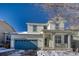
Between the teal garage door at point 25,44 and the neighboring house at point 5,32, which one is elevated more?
the neighboring house at point 5,32

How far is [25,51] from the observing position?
1746mm

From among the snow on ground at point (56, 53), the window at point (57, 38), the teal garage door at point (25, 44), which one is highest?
the window at point (57, 38)

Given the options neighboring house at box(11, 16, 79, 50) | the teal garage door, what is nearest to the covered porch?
neighboring house at box(11, 16, 79, 50)

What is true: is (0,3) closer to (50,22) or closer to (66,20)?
(50,22)

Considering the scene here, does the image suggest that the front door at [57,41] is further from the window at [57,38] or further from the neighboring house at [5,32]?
the neighboring house at [5,32]

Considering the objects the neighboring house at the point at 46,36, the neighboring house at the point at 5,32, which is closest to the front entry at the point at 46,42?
the neighboring house at the point at 46,36

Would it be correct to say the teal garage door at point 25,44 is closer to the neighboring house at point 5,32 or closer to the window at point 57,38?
the neighboring house at point 5,32

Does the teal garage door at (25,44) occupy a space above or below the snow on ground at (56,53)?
above

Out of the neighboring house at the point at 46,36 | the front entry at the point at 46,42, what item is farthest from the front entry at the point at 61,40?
the front entry at the point at 46,42

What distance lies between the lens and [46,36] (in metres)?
1.75

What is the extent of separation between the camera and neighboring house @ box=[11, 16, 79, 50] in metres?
1.72

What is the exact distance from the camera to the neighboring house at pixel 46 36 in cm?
172

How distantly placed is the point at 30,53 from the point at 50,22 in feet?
1.50

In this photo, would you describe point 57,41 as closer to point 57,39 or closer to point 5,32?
point 57,39
